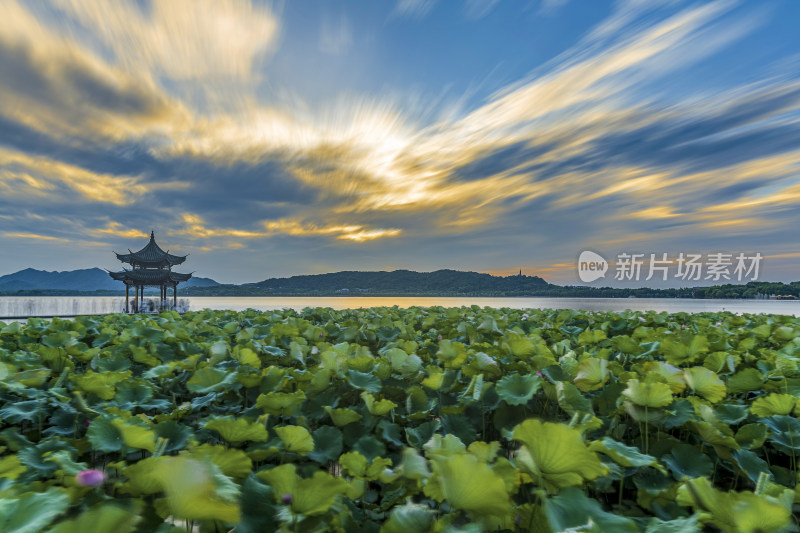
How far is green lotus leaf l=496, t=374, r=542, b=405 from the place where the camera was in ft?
5.46

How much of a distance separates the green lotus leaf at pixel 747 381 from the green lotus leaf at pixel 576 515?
1.70 meters

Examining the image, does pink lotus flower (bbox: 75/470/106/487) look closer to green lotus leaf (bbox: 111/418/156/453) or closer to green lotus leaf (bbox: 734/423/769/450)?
green lotus leaf (bbox: 111/418/156/453)

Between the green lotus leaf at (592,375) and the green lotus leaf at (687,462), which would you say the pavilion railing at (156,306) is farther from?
the green lotus leaf at (687,462)

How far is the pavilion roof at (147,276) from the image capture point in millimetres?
26047

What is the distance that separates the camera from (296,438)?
1246 mm

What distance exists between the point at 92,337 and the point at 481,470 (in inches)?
183

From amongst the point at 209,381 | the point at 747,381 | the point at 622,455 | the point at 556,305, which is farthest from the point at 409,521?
the point at 556,305

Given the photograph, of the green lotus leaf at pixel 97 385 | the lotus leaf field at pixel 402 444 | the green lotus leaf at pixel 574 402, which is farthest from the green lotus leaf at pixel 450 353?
the green lotus leaf at pixel 97 385

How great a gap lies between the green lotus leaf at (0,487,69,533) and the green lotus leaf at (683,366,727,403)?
7.25 ft

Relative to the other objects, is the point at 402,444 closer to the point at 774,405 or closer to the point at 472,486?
the point at 472,486

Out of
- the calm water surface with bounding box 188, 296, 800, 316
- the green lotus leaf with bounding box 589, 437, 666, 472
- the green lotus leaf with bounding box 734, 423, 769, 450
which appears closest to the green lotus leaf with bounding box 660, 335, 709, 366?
the green lotus leaf with bounding box 734, 423, 769, 450

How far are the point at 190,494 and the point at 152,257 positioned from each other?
33702 millimetres

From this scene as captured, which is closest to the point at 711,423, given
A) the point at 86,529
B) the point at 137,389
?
the point at 86,529

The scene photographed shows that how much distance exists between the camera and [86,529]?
0.67m
